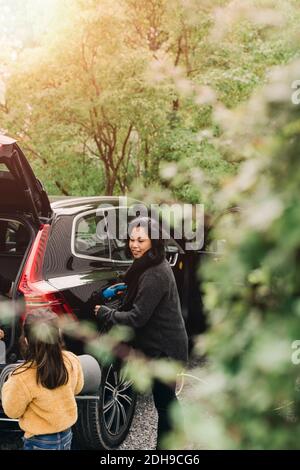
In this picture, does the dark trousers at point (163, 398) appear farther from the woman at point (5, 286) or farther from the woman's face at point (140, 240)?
the woman at point (5, 286)

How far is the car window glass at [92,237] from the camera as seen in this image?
4662 millimetres

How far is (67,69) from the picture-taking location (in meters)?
10.4

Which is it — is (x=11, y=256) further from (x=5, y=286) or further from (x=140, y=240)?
(x=140, y=240)

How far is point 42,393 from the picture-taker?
3.03 meters

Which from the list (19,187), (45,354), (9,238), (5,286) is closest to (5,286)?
(5,286)

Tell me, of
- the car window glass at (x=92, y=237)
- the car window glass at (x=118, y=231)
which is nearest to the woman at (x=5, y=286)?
the car window glass at (x=92, y=237)

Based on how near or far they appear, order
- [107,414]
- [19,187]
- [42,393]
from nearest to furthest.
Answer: [42,393] < [19,187] < [107,414]

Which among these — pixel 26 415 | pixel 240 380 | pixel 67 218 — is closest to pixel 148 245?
pixel 67 218

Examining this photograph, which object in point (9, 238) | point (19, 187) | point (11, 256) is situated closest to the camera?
point (19, 187)

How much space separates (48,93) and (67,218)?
6419mm

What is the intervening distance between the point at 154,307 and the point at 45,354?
0.97 meters

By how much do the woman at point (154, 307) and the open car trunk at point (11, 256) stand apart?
2.06ft

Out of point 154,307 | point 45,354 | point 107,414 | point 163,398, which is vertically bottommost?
point 107,414

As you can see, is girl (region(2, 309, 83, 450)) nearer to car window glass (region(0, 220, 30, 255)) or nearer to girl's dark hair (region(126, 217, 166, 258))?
girl's dark hair (region(126, 217, 166, 258))
